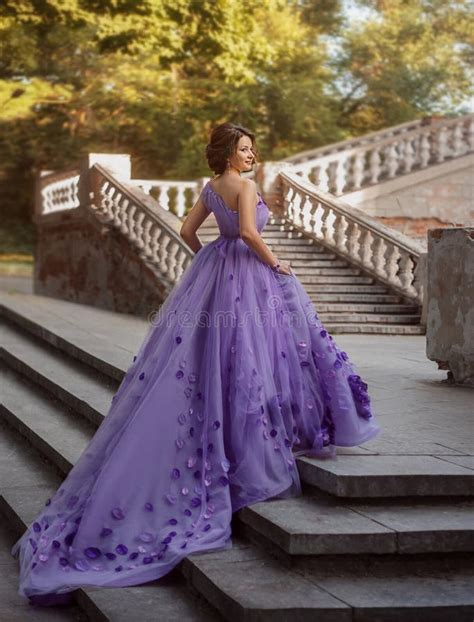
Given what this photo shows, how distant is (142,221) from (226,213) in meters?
7.70

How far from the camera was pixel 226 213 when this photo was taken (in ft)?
16.3

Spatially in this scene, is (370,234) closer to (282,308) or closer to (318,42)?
(282,308)

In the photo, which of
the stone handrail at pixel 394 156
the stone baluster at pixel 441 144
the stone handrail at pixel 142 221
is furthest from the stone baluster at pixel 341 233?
the stone baluster at pixel 441 144

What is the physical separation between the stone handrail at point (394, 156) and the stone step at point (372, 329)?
18.7 ft

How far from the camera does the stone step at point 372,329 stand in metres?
10.9

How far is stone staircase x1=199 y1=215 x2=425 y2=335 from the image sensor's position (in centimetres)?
1109

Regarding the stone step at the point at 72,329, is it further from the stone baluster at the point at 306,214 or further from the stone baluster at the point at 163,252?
the stone baluster at the point at 306,214

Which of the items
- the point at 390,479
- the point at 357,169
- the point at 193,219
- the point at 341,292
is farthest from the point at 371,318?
the point at 390,479

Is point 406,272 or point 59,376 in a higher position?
point 406,272

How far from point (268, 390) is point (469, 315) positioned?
2893 millimetres

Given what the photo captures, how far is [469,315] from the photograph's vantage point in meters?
7.08

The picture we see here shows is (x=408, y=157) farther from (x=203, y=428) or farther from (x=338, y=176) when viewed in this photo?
(x=203, y=428)

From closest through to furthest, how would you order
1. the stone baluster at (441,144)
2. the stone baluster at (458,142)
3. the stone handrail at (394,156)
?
the stone handrail at (394,156)
the stone baluster at (441,144)
the stone baluster at (458,142)

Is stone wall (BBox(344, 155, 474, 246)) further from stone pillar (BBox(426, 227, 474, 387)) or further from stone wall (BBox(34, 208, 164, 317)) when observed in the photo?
stone pillar (BBox(426, 227, 474, 387))
